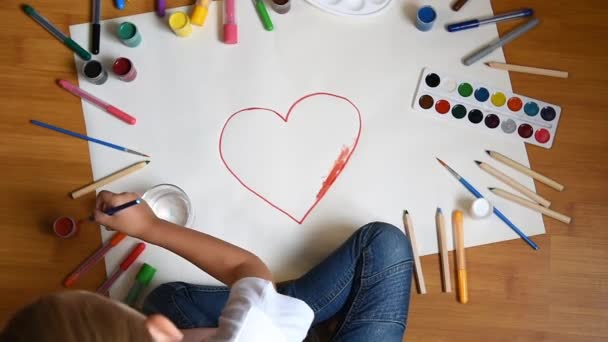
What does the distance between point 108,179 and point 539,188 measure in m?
0.68

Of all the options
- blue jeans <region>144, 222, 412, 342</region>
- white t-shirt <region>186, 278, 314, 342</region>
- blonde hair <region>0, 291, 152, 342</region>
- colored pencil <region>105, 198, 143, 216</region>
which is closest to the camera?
blonde hair <region>0, 291, 152, 342</region>

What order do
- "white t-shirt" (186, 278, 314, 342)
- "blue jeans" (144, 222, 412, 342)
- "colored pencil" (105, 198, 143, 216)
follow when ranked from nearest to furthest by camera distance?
"white t-shirt" (186, 278, 314, 342)
"colored pencil" (105, 198, 143, 216)
"blue jeans" (144, 222, 412, 342)

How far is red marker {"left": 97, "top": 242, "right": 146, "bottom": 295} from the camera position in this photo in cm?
90

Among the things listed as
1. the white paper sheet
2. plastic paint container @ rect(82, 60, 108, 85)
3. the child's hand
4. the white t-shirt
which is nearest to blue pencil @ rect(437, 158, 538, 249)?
the white paper sheet

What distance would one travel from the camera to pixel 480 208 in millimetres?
905

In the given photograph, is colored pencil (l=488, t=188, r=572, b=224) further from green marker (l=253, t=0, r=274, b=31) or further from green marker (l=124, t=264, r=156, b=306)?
green marker (l=124, t=264, r=156, b=306)

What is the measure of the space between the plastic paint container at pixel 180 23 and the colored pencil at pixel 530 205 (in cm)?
55

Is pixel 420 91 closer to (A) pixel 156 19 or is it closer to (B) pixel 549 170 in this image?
(B) pixel 549 170

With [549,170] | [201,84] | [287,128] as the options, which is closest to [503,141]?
[549,170]

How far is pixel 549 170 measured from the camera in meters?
0.93

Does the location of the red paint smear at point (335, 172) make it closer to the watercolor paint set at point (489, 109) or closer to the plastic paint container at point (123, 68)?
the watercolor paint set at point (489, 109)

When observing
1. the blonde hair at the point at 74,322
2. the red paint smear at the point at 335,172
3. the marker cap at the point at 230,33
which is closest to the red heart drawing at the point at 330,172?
the red paint smear at the point at 335,172

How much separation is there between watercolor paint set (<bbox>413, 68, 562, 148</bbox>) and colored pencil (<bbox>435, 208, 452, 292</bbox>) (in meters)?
0.16

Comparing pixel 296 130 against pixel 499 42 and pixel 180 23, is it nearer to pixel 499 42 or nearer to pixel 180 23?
pixel 180 23
